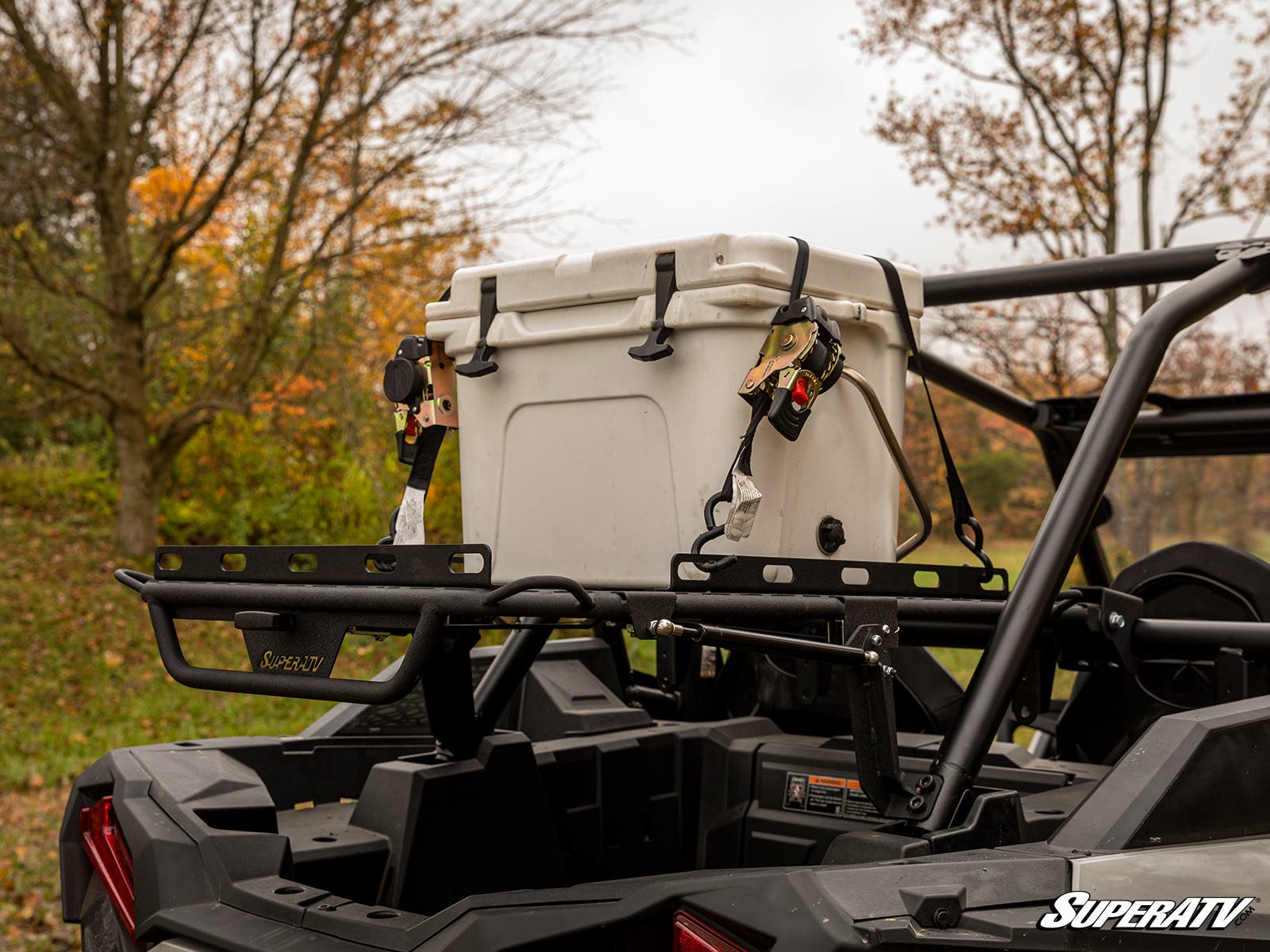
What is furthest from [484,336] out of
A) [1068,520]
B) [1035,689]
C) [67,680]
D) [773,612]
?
[67,680]

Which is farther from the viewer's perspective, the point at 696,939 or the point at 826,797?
the point at 826,797

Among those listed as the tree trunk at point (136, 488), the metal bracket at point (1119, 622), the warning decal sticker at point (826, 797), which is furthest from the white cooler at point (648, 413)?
the tree trunk at point (136, 488)

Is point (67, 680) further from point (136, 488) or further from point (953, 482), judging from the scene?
point (953, 482)

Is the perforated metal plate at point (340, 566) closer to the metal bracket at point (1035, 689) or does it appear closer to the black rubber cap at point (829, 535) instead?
the black rubber cap at point (829, 535)

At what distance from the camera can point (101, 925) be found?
257 cm

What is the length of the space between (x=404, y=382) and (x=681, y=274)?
681 mm

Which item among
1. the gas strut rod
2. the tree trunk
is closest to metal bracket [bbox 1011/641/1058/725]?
the gas strut rod

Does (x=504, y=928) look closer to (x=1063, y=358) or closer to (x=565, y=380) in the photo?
(x=565, y=380)

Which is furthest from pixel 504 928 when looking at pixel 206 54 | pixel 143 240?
pixel 143 240

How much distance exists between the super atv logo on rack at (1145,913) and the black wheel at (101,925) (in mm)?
1601

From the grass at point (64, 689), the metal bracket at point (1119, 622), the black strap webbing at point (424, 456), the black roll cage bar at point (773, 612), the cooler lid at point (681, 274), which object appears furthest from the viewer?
the grass at point (64, 689)

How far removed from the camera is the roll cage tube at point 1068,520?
2.26 meters

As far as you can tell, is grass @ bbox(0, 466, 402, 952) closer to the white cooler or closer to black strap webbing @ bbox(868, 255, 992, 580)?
the white cooler

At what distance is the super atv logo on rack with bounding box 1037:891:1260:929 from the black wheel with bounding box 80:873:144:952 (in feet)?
5.25
